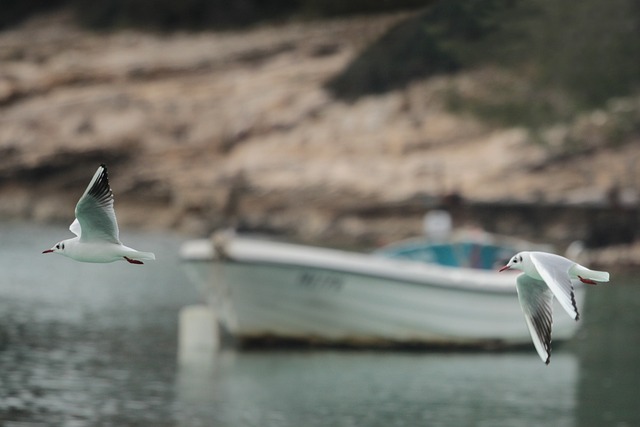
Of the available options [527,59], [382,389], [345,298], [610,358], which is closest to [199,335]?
[345,298]

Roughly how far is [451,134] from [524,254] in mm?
31791

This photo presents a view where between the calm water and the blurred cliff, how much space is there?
330 inches

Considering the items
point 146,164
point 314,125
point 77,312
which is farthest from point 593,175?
point 77,312

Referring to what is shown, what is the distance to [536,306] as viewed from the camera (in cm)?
837

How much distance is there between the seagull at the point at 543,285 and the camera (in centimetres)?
698

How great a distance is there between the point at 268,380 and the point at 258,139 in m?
26.9

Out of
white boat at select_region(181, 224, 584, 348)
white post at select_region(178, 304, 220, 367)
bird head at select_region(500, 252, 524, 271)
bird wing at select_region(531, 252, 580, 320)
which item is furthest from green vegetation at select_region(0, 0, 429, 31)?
bird wing at select_region(531, 252, 580, 320)

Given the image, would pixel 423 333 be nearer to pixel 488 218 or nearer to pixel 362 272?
pixel 362 272

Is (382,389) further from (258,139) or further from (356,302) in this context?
(258,139)

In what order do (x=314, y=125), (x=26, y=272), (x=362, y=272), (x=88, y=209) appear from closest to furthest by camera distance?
(x=88, y=209) → (x=362, y=272) → (x=26, y=272) → (x=314, y=125)

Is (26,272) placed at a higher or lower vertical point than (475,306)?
higher

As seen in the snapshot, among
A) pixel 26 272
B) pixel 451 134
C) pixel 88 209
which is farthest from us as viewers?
pixel 451 134

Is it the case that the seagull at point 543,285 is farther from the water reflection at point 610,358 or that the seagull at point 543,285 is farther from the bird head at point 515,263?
the water reflection at point 610,358

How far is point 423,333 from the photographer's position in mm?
18609
